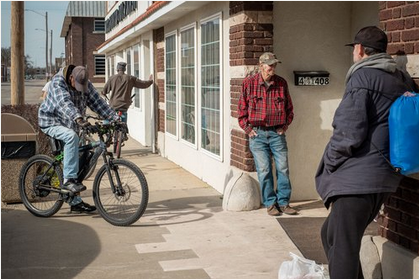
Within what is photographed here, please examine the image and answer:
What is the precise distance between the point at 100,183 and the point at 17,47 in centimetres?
744

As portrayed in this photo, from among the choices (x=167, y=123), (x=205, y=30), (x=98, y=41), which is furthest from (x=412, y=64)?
(x=98, y=41)

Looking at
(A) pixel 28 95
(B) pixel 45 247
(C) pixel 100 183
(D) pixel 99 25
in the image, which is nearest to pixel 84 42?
(D) pixel 99 25

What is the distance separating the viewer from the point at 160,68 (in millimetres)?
14805

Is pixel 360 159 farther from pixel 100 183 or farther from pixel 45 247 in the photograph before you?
pixel 100 183

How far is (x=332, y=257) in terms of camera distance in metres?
4.45

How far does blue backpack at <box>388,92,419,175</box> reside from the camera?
4230 mm

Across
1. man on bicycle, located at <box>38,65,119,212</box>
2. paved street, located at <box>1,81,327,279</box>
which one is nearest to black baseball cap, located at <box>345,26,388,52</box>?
paved street, located at <box>1,81,327,279</box>

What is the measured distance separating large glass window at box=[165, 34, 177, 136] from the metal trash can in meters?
4.62

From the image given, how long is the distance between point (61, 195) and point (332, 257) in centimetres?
425

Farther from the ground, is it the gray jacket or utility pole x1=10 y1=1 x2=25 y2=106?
utility pole x1=10 y1=1 x2=25 y2=106

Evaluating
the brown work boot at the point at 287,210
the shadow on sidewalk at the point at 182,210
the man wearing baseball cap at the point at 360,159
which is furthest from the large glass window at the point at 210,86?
the man wearing baseball cap at the point at 360,159

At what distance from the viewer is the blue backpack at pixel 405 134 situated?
4.23 m

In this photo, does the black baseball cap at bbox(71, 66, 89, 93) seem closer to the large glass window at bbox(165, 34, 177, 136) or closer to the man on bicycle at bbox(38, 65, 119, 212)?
the man on bicycle at bbox(38, 65, 119, 212)

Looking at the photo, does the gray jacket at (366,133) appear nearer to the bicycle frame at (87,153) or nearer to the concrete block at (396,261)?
the concrete block at (396,261)
